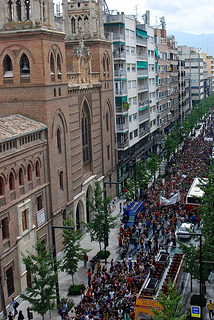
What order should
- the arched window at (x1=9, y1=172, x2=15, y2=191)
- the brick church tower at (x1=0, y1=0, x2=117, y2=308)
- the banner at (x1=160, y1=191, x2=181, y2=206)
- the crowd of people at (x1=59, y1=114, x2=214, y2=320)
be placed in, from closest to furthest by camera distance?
the crowd of people at (x1=59, y1=114, x2=214, y2=320)
the arched window at (x1=9, y1=172, x2=15, y2=191)
the brick church tower at (x1=0, y1=0, x2=117, y2=308)
the banner at (x1=160, y1=191, x2=181, y2=206)

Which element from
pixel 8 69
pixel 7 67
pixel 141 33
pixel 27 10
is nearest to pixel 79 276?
pixel 8 69

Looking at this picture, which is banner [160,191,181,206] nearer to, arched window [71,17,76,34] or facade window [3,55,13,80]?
arched window [71,17,76,34]

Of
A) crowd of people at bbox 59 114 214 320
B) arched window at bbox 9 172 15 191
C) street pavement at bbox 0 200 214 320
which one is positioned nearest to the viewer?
crowd of people at bbox 59 114 214 320

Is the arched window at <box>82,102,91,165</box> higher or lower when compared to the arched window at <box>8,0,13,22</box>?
lower

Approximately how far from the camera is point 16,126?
33781mm

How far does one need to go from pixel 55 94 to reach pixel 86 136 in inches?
433

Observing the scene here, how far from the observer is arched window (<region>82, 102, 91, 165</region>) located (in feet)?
159

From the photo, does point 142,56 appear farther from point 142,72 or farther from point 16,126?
point 16,126

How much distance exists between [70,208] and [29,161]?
991 centimetres

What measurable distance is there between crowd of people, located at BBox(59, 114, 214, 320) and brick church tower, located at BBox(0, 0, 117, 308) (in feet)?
18.0

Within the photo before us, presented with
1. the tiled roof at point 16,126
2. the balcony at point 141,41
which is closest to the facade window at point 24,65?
the tiled roof at point 16,126

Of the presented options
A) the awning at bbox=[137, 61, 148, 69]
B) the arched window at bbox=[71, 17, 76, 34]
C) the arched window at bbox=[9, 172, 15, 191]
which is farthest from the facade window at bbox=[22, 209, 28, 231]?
the awning at bbox=[137, 61, 148, 69]

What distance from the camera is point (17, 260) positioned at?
32656mm

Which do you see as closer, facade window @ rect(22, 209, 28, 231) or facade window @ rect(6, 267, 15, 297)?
facade window @ rect(6, 267, 15, 297)
